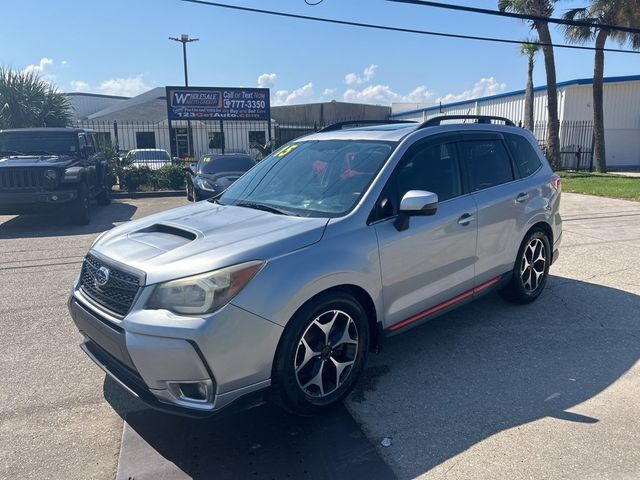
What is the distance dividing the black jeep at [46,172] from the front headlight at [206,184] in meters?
2.42

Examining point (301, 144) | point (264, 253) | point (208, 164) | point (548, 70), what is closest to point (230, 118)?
point (208, 164)

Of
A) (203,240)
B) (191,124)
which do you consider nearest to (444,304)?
(203,240)

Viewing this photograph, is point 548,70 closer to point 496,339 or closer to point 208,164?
point 208,164

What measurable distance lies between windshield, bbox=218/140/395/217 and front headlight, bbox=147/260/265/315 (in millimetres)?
902

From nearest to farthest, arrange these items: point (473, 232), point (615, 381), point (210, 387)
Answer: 1. point (210, 387)
2. point (615, 381)
3. point (473, 232)

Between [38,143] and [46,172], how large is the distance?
4.98 ft

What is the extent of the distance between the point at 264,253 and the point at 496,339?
2.52 meters

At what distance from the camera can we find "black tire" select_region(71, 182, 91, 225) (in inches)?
403

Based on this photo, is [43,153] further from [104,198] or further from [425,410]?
[425,410]

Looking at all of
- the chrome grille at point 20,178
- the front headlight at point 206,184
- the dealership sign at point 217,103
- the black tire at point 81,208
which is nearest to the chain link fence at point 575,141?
the dealership sign at point 217,103

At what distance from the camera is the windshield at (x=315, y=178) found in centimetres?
363

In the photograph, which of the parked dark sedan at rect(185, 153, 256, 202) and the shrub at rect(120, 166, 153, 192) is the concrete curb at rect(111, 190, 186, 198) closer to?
the shrub at rect(120, 166, 153, 192)

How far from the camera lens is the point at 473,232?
4.18 meters

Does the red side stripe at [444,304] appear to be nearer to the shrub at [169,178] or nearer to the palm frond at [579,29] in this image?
the shrub at [169,178]
